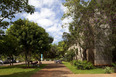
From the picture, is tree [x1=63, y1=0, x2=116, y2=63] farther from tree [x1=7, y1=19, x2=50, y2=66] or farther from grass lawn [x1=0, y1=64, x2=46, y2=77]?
grass lawn [x1=0, y1=64, x2=46, y2=77]

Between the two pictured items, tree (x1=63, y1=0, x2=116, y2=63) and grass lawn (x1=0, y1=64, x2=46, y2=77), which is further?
tree (x1=63, y1=0, x2=116, y2=63)

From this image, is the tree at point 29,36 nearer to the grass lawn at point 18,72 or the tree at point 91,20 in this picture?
the grass lawn at point 18,72

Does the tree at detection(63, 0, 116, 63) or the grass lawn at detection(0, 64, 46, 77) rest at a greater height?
the tree at detection(63, 0, 116, 63)

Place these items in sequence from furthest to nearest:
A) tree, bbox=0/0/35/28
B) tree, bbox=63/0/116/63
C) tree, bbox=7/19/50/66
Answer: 1. tree, bbox=7/19/50/66
2. tree, bbox=63/0/116/63
3. tree, bbox=0/0/35/28

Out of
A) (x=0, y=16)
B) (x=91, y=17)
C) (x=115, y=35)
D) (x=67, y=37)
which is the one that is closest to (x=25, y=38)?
(x=67, y=37)

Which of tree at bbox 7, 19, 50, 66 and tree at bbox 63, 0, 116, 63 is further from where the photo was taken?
tree at bbox 7, 19, 50, 66

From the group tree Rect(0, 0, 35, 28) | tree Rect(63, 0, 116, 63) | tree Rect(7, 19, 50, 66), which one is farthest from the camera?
tree Rect(7, 19, 50, 66)

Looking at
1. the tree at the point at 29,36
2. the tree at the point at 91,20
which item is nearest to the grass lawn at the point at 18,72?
the tree at the point at 29,36

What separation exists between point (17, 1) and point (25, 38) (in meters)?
8.72

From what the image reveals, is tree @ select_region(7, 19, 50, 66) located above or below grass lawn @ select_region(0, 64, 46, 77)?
above

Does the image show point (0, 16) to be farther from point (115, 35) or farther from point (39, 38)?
point (115, 35)

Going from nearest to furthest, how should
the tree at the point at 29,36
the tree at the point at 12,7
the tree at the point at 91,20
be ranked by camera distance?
the tree at the point at 12,7
the tree at the point at 91,20
the tree at the point at 29,36

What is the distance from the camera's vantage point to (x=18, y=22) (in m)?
11.5

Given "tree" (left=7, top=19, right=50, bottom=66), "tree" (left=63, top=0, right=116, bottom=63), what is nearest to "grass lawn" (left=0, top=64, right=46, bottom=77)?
"tree" (left=7, top=19, right=50, bottom=66)
